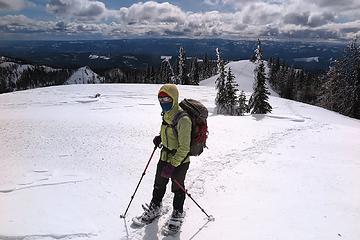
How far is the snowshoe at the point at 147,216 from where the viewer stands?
19.9ft

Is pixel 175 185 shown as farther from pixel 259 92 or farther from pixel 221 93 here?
pixel 221 93

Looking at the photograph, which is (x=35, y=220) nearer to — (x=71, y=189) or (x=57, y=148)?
(x=71, y=189)

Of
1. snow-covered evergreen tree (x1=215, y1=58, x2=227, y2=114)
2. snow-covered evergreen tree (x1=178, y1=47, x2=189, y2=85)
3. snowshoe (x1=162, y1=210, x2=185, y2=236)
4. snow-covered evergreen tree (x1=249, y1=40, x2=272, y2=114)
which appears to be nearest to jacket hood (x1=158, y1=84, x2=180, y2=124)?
snowshoe (x1=162, y1=210, x2=185, y2=236)

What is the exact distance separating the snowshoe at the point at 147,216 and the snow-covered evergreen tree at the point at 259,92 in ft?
101

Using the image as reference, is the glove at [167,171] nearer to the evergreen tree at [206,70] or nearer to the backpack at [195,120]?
the backpack at [195,120]

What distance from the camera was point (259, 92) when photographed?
36.4 m

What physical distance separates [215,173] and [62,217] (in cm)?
429

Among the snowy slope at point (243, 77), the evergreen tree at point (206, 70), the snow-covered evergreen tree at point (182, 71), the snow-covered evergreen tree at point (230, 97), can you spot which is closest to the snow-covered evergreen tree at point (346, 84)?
the snow-covered evergreen tree at point (230, 97)

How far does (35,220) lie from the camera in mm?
5879

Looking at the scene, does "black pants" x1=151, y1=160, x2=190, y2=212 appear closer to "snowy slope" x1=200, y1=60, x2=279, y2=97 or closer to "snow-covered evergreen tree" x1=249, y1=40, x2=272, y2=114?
"snow-covered evergreen tree" x1=249, y1=40, x2=272, y2=114

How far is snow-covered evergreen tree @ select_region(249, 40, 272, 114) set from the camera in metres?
36.1

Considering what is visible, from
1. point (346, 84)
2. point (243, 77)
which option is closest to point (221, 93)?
point (346, 84)

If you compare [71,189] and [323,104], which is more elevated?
[71,189]

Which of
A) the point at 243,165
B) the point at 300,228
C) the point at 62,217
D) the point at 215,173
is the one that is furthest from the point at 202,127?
the point at 243,165
